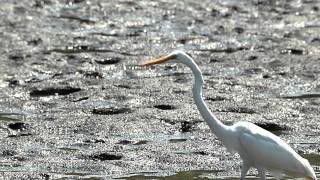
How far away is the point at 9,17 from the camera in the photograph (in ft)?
63.0

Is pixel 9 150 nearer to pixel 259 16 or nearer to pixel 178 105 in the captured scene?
pixel 178 105

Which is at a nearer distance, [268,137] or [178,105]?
[268,137]

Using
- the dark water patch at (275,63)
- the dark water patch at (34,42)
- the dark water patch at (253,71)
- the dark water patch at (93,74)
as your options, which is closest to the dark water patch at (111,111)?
the dark water patch at (93,74)

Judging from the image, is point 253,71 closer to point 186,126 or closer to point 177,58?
point 186,126

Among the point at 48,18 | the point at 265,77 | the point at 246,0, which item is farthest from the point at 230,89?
the point at 246,0

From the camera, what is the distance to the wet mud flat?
36.5ft

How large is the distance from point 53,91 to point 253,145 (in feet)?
17.2

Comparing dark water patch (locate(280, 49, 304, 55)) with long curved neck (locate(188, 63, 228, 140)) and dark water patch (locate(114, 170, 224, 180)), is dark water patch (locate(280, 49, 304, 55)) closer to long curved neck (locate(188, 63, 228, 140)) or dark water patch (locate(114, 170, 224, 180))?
dark water patch (locate(114, 170, 224, 180))

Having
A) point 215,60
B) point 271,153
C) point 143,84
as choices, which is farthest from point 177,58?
point 215,60

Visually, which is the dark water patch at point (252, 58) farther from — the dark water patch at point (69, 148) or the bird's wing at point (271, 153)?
the bird's wing at point (271, 153)

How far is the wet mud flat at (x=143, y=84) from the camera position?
1112 cm

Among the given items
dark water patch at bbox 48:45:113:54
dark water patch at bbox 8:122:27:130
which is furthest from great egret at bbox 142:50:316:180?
dark water patch at bbox 48:45:113:54

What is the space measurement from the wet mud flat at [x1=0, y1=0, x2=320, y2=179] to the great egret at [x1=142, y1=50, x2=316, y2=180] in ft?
3.11

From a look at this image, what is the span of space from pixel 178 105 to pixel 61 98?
68.4 inches
